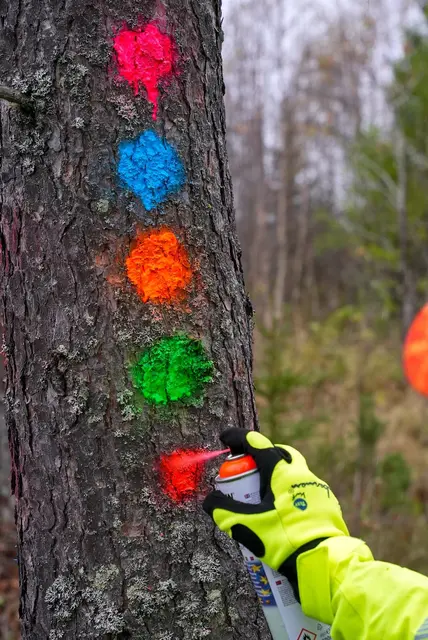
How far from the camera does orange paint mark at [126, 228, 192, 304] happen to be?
53.1 inches

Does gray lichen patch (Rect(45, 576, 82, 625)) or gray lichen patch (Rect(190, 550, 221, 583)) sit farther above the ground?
gray lichen patch (Rect(190, 550, 221, 583))

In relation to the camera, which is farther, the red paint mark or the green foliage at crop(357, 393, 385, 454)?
the green foliage at crop(357, 393, 385, 454)

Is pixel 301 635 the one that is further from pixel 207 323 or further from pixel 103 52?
pixel 103 52

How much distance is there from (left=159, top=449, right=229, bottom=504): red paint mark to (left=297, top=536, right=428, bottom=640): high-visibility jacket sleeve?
34 centimetres

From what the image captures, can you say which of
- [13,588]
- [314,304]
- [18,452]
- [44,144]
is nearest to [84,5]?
[44,144]

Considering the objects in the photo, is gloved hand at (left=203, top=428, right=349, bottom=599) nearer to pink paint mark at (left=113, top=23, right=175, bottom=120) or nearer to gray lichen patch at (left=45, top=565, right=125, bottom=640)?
gray lichen patch at (left=45, top=565, right=125, bottom=640)

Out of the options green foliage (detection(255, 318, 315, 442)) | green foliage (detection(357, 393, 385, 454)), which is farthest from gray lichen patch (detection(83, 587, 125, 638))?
green foliage (detection(357, 393, 385, 454))

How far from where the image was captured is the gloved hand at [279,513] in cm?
114

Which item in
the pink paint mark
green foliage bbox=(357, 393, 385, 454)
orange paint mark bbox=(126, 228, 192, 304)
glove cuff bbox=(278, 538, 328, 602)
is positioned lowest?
green foliage bbox=(357, 393, 385, 454)

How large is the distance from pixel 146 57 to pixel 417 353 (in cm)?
1043

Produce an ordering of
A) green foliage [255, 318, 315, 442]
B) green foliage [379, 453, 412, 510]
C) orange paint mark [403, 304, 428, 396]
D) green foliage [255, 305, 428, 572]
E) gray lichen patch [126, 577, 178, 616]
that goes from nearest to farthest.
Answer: gray lichen patch [126, 577, 178, 616], green foliage [255, 318, 315, 442], green foliage [255, 305, 428, 572], green foliage [379, 453, 412, 510], orange paint mark [403, 304, 428, 396]

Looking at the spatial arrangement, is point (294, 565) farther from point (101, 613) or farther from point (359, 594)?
point (101, 613)

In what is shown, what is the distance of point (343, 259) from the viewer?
1914 centimetres

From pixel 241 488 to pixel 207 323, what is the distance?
425 millimetres
